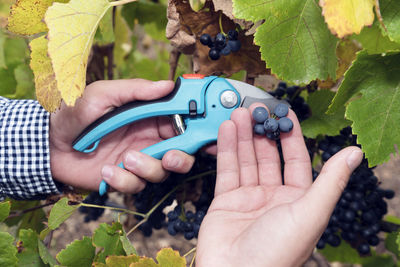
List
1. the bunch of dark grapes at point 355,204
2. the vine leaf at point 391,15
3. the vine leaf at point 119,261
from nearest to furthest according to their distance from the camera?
the vine leaf at point 391,15 → the vine leaf at point 119,261 → the bunch of dark grapes at point 355,204

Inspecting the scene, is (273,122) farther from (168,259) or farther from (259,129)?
(168,259)

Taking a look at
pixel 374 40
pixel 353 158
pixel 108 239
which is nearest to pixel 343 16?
pixel 353 158

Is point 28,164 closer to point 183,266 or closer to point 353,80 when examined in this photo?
point 183,266

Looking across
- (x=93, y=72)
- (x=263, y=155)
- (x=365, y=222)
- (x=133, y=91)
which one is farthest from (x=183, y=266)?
(x=93, y=72)

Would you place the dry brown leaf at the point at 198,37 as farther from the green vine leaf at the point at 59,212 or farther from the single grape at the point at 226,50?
the green vine leaf at the point at 59,212

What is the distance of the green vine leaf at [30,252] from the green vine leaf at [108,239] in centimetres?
18

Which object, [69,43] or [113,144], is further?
[113,144]

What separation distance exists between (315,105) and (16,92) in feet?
3.53

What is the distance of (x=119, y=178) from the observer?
1037 millimetres

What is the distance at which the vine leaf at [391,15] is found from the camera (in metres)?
0.77

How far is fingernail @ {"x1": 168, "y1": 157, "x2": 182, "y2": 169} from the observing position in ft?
3.25

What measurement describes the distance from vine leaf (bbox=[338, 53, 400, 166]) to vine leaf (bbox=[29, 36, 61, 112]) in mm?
634

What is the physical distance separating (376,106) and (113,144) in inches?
31.1

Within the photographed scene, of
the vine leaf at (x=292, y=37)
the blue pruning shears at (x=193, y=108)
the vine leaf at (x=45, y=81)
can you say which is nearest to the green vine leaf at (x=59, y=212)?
the blue pruning shears at (x=193, y=108)
